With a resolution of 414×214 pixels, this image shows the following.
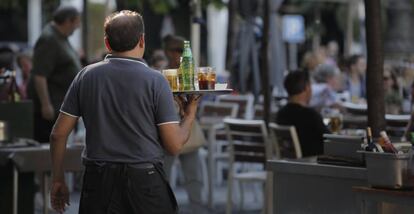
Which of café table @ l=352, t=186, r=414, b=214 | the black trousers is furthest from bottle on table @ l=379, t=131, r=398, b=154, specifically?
the black trousers

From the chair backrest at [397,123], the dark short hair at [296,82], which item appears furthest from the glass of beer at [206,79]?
the chair backrest at [397,123]

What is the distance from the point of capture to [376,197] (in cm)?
605

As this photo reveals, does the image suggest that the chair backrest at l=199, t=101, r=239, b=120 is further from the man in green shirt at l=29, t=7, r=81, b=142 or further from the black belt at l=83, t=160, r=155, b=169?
the black belt at l=83, t=160, r=155, b=169

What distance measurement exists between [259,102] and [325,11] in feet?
77.5

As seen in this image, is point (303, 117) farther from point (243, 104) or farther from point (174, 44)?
point (243, 104)

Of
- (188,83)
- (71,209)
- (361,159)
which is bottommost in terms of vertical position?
(71,209)

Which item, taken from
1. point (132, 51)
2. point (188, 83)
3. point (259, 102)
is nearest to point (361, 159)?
point (188, 83)

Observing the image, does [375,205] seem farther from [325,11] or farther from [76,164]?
[325,11]

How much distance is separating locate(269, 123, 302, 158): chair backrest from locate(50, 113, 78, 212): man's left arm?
3750mm

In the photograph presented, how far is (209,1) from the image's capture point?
16297 millimetres

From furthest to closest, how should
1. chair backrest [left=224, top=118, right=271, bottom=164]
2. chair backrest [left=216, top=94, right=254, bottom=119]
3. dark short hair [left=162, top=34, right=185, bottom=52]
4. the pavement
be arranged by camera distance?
chair backrest [left=216, top=94, right=254, bottom=119] → the pavement → chair backrest [left=224, top=118, right=271, bottom=164] → dark short hair [left=162, top=34, right=185, bottom=52]

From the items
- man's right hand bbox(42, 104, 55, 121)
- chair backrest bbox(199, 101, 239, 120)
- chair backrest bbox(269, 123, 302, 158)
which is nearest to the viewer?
chair backrest bbox(269, 123, 302, 158)

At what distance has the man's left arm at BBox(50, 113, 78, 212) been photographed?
5867 mm

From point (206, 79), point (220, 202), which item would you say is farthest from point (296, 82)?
point (206, 79)
